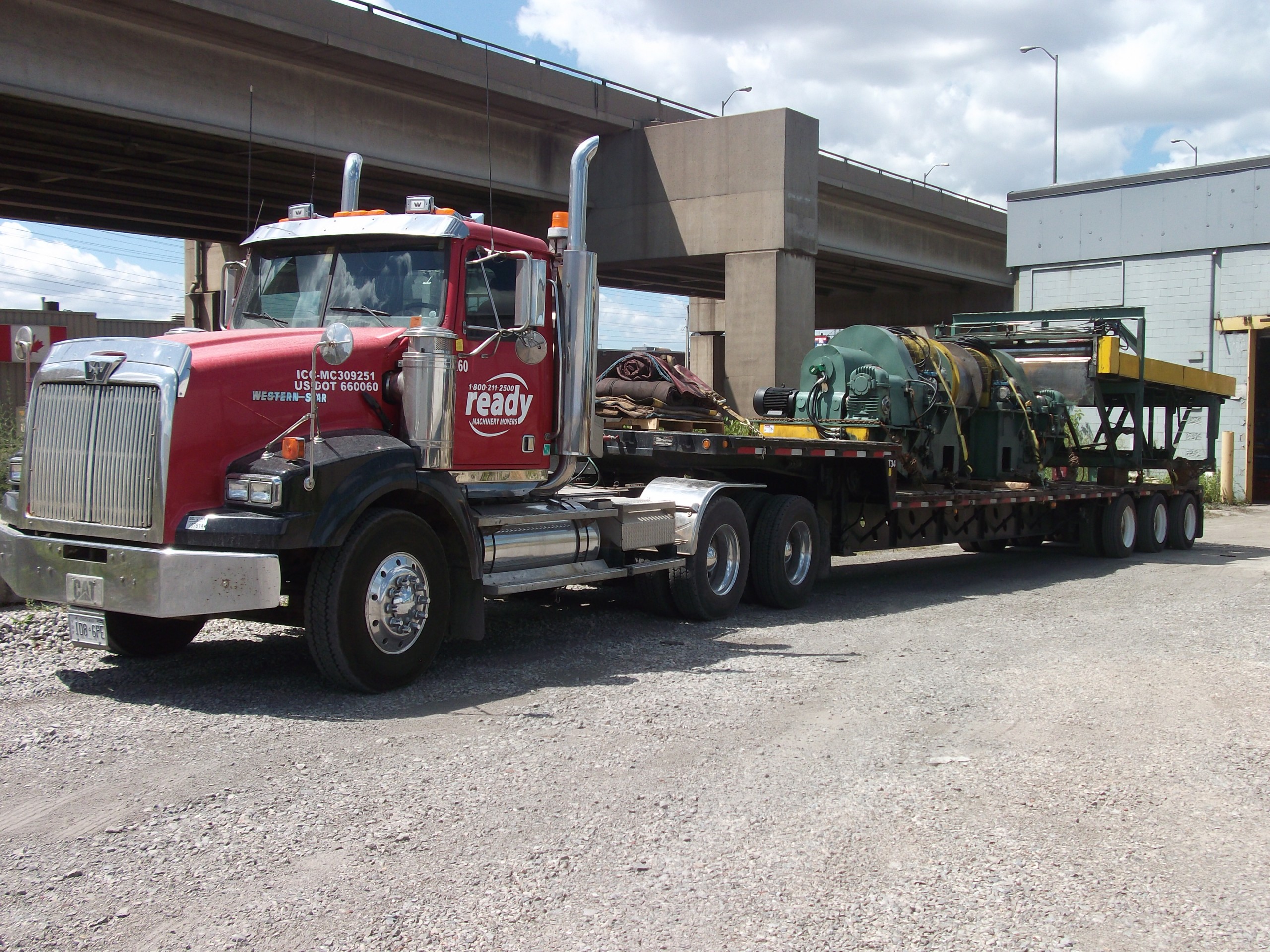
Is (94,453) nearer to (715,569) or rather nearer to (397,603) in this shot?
(397,603)

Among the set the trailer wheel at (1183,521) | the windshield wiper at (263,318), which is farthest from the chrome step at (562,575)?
the trailer wheel at (1183,521)

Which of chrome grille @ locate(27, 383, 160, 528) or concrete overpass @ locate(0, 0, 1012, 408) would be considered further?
concrete overpass @ locate(0, 0, 1012, 408)

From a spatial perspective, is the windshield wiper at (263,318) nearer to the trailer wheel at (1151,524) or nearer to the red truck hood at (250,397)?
the red truck hood at (250,397)

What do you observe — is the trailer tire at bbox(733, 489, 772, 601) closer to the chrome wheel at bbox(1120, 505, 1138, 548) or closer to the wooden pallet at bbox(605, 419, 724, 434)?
the wooden pallet at bbox(605, 419, 724, 434)

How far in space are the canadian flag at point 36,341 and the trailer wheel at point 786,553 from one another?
6055mm

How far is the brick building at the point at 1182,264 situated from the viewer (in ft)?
94.6

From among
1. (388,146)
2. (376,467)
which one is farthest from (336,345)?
(388,146)

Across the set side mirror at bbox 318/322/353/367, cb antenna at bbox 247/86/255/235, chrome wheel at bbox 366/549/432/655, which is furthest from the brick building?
side mirror at bbox 318/322/353/367

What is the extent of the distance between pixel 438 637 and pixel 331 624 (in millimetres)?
873

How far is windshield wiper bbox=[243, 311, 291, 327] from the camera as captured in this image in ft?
25.1

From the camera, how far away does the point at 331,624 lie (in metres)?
6.57

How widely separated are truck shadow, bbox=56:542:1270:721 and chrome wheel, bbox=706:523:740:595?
1.04ft

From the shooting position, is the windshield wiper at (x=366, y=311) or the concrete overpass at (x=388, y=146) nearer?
the windshield wiper at (x=366, y=311)

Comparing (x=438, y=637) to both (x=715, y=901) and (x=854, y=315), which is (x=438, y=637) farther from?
(x=854, y=315)
